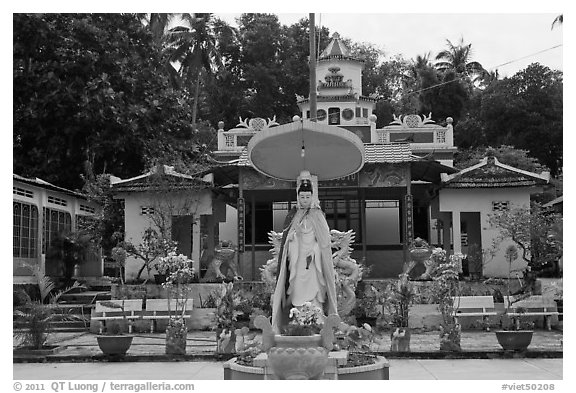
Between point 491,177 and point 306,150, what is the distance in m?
12.0

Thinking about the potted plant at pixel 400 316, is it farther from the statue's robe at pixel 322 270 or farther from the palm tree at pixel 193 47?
the palm tree at pixel 193 47

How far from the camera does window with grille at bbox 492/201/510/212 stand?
20.2m

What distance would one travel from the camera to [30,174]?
2389 centimetres

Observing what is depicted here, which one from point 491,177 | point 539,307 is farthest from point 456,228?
point 539,307

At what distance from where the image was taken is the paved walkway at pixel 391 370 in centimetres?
1052

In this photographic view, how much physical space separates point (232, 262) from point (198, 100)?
781 inches

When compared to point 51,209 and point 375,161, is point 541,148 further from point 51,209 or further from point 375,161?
point 51,209

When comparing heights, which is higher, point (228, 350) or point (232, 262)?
point (232, 262)

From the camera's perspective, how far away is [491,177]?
2012 cm

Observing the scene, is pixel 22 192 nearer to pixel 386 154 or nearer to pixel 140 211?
pixel 140 211

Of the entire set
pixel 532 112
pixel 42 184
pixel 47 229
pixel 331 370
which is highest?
pixel 532 112

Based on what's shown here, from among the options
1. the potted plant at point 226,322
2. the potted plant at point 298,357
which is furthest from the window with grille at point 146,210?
the potted plant at point 298,357

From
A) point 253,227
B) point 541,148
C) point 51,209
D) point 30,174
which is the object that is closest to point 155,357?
point 253,227

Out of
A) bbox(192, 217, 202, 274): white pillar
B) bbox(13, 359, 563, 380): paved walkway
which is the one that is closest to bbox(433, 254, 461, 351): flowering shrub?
bbox(13, 359, 563, 380): paved walkway
